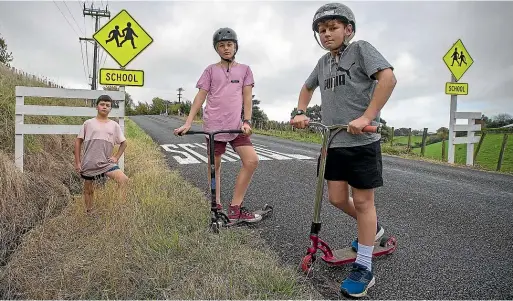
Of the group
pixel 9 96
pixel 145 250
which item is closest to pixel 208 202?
pixel 145 250

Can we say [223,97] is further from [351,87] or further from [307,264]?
[307,264]

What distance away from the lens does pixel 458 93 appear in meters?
10.5

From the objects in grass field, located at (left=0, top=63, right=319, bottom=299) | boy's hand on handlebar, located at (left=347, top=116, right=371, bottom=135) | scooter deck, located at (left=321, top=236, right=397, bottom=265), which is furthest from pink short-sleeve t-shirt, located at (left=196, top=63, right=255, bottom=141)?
boy's hand on handlebar, located at (left=347, top=116, right=371, bottom=135)

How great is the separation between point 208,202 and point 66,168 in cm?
299

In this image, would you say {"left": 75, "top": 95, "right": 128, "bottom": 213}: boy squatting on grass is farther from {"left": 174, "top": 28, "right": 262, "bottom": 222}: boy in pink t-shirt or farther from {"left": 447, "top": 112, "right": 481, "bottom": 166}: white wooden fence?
{"left": 447, "top": 112, "right": 481, "bottom": 166}: white wooden fence

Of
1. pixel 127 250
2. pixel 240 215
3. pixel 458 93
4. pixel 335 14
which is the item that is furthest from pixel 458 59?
pixel 127 250

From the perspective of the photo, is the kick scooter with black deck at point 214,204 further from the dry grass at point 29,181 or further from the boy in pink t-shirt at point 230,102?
the dry grass at point 29,181

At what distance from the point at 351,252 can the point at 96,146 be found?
315 centimetres

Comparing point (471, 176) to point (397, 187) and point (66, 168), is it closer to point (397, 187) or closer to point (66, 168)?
point (397, 187)

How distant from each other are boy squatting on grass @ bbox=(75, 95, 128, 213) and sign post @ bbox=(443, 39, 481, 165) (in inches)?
368

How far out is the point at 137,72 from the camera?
6.99 meters

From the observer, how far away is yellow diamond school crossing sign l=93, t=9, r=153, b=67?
23.3 feet

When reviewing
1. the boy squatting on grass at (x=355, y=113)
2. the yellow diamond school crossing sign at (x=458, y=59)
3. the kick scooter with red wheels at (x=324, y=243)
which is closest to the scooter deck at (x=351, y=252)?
the kick scooter with red wheels at (x=324, y=243)

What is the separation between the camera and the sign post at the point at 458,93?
10.4m
